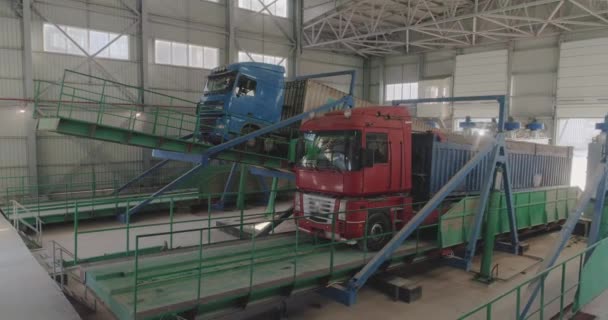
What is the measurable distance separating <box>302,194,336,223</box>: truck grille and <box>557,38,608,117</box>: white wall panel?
18.0 m

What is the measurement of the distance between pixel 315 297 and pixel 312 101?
25.4 feet

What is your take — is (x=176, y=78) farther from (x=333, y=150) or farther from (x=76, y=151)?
(x=333, y=150)

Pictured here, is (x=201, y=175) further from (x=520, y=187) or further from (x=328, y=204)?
(x=520, y=187)

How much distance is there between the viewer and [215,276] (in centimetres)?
695

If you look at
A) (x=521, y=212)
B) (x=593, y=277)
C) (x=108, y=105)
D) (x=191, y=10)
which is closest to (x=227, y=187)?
(x=108, y=105)

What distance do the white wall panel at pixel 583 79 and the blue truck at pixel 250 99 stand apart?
1379 cm

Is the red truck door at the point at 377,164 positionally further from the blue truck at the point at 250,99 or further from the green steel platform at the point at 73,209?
the green steel platform at the point at 73,209

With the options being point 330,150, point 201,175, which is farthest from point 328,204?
point 201,175

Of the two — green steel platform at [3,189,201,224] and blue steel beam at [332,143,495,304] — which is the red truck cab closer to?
blue steel beam at [332,143,495,304]

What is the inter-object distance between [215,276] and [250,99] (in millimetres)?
8048

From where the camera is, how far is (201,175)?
56.7ft

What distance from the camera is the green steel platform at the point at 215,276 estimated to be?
5793 mm

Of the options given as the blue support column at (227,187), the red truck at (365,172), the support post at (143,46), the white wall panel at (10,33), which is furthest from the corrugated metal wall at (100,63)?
the red truck at (365,172)

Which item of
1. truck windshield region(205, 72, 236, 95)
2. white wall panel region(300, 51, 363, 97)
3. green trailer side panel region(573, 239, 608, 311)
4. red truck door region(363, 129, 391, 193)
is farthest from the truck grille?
white wall panel region(300, 51, 363, 97)
